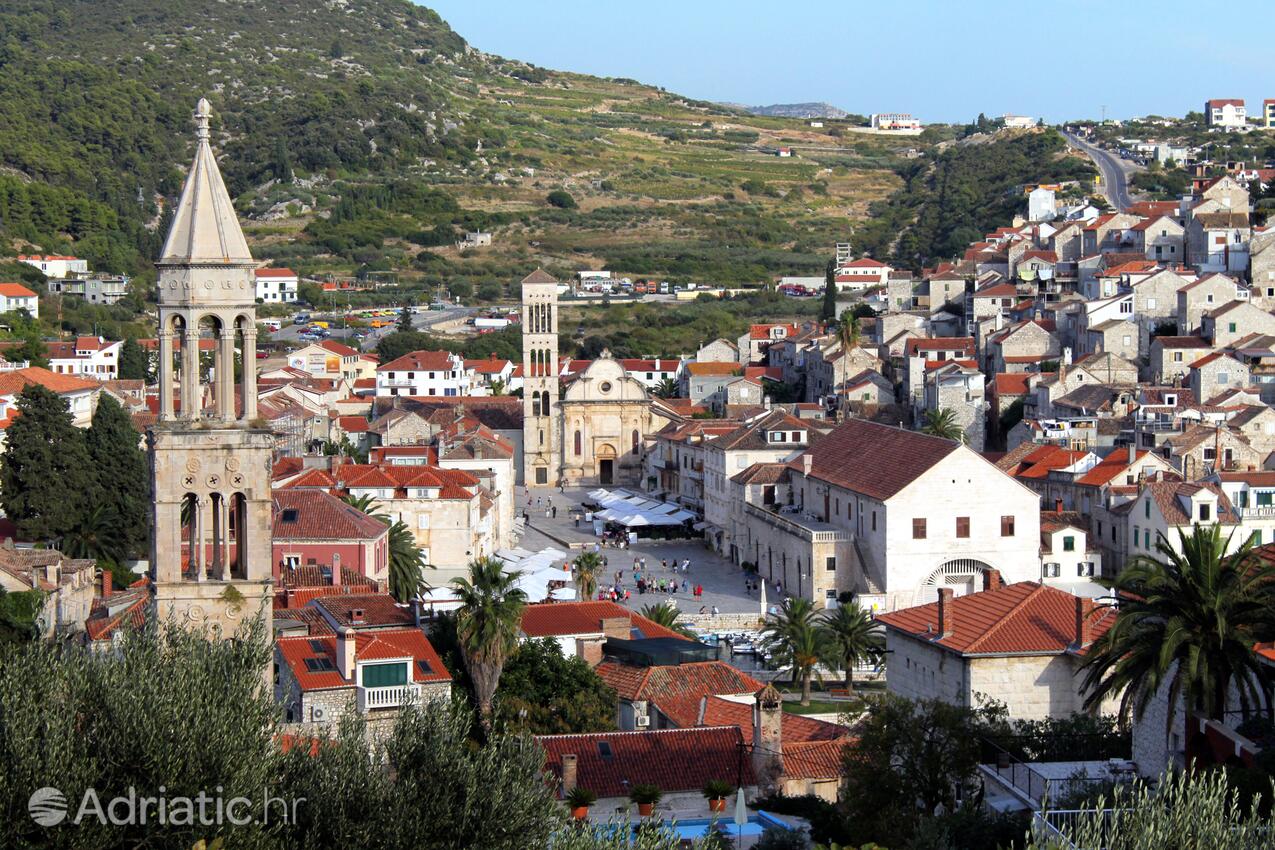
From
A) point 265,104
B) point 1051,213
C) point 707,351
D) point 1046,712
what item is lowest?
point 1046,712

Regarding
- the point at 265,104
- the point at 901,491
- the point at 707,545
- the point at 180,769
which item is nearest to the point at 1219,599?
the point at 180,769

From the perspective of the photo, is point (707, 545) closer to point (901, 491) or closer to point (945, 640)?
point (901, 491)

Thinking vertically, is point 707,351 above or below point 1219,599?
above

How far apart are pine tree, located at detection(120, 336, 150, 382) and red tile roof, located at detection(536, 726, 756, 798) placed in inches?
2725

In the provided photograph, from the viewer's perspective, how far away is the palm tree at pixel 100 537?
52.4 m

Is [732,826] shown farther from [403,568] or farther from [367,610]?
[403,568]

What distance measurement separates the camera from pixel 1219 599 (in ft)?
79.6

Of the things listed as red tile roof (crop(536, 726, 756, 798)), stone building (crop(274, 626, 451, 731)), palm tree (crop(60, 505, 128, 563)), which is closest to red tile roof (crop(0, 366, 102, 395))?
palm tree (crop(60, 505, 128, 563))

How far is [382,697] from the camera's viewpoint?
30.1 meters

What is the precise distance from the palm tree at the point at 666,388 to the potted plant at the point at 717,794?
7627 centimetres

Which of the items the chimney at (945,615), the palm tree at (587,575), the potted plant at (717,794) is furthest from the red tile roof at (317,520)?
the potted plant at (717,794)

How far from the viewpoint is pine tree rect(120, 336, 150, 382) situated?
95.8 m

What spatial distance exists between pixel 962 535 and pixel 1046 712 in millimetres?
24270

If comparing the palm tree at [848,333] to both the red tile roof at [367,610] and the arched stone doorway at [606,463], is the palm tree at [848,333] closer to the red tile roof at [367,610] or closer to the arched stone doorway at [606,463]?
the arched stone doorway at [606,463]
